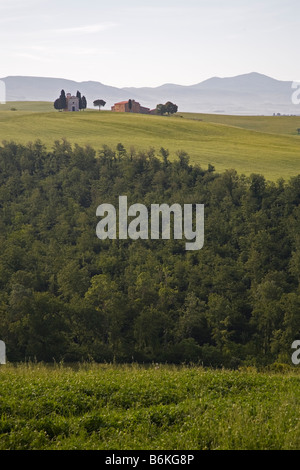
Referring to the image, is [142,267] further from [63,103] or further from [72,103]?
[63,103]

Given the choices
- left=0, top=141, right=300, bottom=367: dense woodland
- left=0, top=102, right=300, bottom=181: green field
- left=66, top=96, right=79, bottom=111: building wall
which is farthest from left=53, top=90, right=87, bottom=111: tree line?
left=0, top=141, right=300, bottom=367: dense woodland

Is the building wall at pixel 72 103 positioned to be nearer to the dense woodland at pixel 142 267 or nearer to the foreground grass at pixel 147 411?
the dense woodland at pixel 142 267

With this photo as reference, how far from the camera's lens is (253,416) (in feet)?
42.2

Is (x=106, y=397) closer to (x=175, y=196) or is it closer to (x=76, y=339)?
(x=76, y=339)

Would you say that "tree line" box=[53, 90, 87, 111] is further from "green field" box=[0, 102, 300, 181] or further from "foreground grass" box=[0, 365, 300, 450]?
"foreground grass" box=[0, 365, 300, 450]

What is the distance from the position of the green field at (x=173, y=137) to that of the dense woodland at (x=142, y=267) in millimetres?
7401

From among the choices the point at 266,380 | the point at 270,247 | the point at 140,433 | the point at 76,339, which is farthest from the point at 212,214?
the point at 140,433

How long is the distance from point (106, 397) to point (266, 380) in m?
5.66

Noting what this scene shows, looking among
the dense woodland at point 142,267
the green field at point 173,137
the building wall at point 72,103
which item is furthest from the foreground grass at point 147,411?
the building wall at point 72,103

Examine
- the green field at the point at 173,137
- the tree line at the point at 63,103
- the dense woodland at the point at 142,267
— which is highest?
the tree line at the point at 63,103

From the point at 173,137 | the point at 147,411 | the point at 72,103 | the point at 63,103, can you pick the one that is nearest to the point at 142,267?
the point at 147,411

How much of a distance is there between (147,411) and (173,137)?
10489cm

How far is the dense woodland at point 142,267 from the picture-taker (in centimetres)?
4991

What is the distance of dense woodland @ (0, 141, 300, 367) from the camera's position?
49906mm
